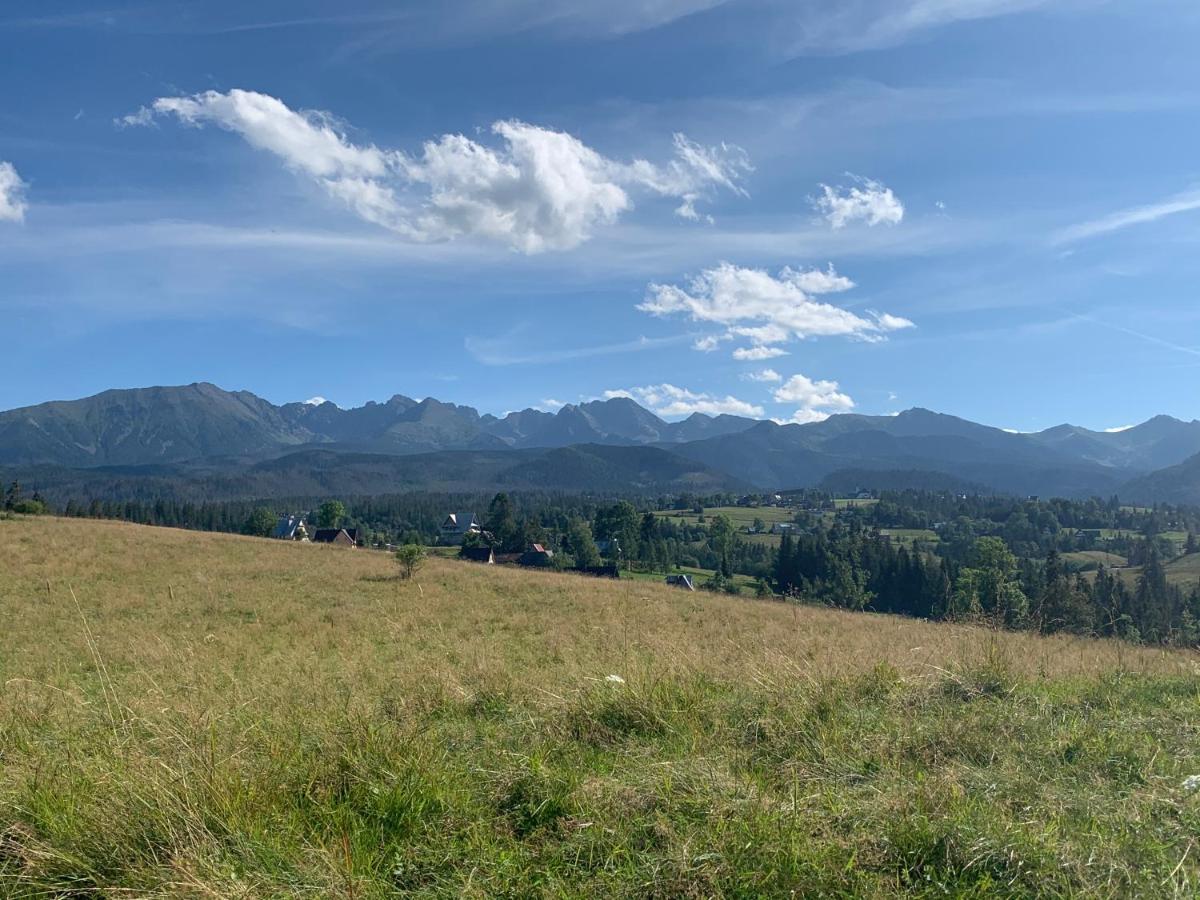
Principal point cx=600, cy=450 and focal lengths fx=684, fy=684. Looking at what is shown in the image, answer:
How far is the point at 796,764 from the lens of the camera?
171 inches

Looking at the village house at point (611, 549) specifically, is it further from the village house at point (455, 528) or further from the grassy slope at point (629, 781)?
the grassy slope at point (629, 781)

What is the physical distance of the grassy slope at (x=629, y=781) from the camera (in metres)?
3.13

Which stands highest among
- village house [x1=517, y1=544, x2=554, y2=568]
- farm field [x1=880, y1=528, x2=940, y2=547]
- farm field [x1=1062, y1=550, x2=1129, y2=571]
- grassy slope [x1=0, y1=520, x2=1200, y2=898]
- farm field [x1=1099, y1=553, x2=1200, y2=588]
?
grassy slope [x1=0, y1=520, x2=1200, y2=898]

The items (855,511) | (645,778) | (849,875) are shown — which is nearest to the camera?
(849,875)

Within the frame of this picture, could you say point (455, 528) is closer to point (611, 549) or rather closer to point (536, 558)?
point (611, 549)

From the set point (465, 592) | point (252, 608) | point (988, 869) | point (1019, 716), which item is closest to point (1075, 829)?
point (988, 869)

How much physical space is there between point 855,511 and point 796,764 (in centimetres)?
19943

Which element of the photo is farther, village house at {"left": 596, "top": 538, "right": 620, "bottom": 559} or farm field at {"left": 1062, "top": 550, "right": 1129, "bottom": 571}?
farm field at {"left": 1062, "top": 550, "right": 1129, "bottom": 571}

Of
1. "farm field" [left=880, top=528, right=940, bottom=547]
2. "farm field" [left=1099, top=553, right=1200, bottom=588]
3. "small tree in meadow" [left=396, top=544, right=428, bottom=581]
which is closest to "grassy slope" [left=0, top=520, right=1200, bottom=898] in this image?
"small tree in meadow" [left=396, top=544, right=428, bottom=581]

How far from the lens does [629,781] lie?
4.03 meters

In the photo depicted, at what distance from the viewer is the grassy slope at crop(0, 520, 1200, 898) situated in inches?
123

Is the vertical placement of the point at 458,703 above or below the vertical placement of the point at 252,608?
above

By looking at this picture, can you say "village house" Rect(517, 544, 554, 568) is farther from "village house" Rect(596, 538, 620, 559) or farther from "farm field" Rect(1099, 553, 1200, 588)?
"farm field" Rect(1099, 553, 1200, 588)

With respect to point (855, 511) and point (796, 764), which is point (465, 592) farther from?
point (855, 511)
